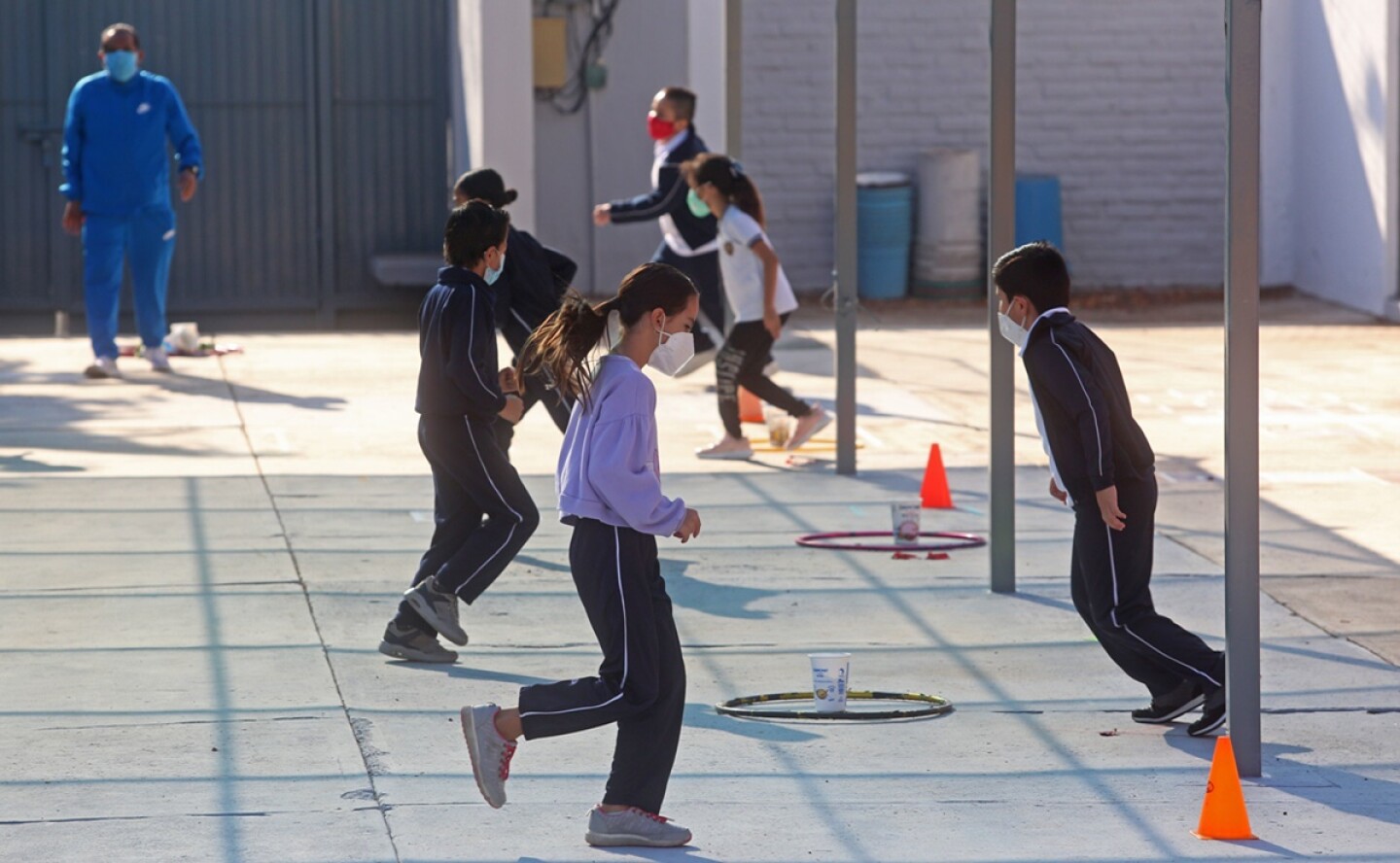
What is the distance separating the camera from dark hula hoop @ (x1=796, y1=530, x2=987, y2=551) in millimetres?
9305

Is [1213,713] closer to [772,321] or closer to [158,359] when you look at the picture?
[772,321]

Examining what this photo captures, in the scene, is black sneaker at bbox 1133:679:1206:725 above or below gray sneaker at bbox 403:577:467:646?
below

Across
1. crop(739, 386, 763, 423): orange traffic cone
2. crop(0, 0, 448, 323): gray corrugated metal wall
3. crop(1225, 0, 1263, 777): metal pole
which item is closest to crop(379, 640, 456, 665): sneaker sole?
crop(1225, 0, 1263, 777): metal pole

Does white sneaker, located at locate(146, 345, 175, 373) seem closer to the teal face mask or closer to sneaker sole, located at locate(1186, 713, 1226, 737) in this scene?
the teal face mask

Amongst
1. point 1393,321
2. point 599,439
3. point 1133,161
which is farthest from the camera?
point 1133,161

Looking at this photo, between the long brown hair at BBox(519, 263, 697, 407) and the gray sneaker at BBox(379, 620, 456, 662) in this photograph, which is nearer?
the long brown hair at BBox(519, 263, 697, 407)

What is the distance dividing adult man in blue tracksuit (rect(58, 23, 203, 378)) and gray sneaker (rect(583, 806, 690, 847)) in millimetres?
9789

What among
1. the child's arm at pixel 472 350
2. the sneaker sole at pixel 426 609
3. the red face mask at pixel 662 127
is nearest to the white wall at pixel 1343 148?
the red face mask at pixel 662 127

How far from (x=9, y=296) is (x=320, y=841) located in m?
14.5

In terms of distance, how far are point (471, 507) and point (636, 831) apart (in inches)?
94.7

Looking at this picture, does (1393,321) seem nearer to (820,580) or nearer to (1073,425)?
(820,580)

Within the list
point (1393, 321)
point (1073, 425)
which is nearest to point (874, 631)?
point (1073, 425)

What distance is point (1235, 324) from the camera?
19.3ft

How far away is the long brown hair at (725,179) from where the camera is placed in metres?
11.2
